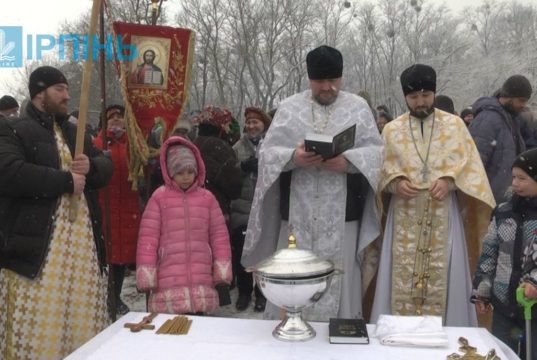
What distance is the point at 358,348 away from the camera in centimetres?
225

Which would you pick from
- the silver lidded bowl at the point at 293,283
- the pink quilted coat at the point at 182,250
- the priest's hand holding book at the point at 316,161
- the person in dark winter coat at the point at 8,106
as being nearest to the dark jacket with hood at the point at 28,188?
the pink quilted coat at the point at 182,250

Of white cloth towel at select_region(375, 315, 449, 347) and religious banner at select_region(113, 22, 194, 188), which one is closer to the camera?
white cloth towel at select_region(375, 315, 449, 347)

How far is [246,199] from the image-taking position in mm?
5230

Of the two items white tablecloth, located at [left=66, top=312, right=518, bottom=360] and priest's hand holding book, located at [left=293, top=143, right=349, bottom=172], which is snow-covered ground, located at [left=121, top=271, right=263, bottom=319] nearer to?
priest's hand holding book, located at [left=293, top=143, right=349, bottom=172]

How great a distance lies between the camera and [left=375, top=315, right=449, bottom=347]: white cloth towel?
226 centimetres

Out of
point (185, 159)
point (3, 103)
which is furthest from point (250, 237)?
point (3, 103)

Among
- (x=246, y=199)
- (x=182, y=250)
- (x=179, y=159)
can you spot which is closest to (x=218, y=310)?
(x=246, y=199)

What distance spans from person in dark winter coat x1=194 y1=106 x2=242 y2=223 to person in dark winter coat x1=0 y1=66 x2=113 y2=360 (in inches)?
57.2

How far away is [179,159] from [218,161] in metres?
1.27

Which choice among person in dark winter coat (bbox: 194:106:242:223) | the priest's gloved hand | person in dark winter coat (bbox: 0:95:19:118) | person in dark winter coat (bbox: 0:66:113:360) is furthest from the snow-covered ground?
person in dark winter coat (bbox: 0:95:19:118)

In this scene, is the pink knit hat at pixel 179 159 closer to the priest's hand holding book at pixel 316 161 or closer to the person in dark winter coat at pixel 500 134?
the priest's hand holding book at pixel 316 161

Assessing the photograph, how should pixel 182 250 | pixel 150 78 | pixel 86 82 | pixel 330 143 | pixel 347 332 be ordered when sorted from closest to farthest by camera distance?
pixel 347 332
pixel 330 143
pixel 86 82
pixel 182 250
pixel 150 78

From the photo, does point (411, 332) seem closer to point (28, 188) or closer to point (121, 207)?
point (28, 188)

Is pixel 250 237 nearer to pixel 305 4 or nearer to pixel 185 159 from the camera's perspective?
pixel 185 159
